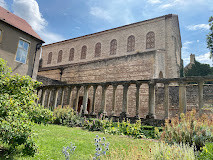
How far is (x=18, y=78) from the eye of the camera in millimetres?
3480

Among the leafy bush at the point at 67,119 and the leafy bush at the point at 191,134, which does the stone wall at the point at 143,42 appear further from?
the leafy bush at the point at 191,134

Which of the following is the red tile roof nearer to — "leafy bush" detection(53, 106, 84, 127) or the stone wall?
the stone wall

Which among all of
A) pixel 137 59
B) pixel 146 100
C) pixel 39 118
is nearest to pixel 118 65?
pixel 137 59

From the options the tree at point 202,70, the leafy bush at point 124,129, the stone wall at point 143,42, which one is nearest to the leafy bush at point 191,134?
the leafy bush at point 124,129

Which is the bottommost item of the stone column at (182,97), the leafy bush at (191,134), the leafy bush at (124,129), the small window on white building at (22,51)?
the leafy bush at (124,129)

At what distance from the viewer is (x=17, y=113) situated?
2.92 meters

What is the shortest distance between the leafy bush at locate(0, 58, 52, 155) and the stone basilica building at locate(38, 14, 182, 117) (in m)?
11.6

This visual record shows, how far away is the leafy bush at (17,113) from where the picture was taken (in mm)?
2727

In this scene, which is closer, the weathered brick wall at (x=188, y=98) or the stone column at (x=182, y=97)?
the stone column at (x=182, y=97)

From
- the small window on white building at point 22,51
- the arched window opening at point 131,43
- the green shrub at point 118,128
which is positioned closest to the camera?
the green shrub at point 118,128

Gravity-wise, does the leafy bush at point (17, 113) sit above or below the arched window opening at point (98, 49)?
below

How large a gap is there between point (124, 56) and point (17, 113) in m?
13.9

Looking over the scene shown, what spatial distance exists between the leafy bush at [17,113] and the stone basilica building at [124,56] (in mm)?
11574

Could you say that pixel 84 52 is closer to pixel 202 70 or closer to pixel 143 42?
pixel 143 42
